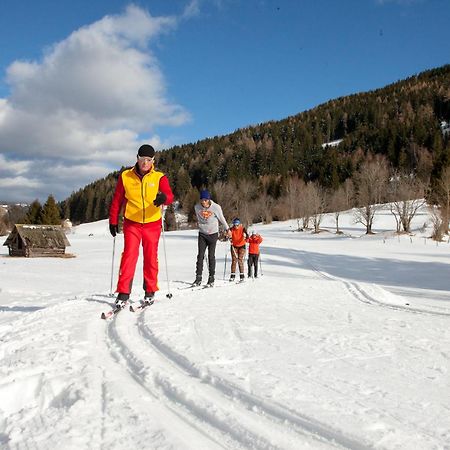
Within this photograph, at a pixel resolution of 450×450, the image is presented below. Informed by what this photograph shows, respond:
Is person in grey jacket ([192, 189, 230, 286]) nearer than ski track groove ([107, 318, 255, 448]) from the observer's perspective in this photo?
No

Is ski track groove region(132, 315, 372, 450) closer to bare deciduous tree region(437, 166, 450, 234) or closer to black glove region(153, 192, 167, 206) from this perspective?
black glove region(153, 192, 167, 206)

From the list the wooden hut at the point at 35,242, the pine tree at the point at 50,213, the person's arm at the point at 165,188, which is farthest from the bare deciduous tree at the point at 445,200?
the pine tree at the point at 50,213

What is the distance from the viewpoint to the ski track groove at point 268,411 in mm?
1921

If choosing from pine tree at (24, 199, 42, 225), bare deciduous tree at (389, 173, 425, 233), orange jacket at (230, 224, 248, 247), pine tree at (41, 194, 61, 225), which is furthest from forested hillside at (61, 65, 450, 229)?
orange jacket at (230, 224, 248, 247)

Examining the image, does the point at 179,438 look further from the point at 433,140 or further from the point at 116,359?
the point at 433,140

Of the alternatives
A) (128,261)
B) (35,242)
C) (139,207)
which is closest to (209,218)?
(139,207)

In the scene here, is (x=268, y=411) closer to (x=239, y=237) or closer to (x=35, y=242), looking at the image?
(x=239, y=237)

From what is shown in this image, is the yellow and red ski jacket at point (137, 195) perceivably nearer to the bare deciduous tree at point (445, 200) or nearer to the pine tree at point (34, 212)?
the bare deciduous tree at point (445, 200)

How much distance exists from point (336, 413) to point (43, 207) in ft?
250

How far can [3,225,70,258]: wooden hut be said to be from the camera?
30.7 meters

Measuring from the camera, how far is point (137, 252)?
560 cm

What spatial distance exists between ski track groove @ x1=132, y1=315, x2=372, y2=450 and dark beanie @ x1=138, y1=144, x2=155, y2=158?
3386 mm

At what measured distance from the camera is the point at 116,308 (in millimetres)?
5305

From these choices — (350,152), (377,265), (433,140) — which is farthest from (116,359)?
(350,152)
